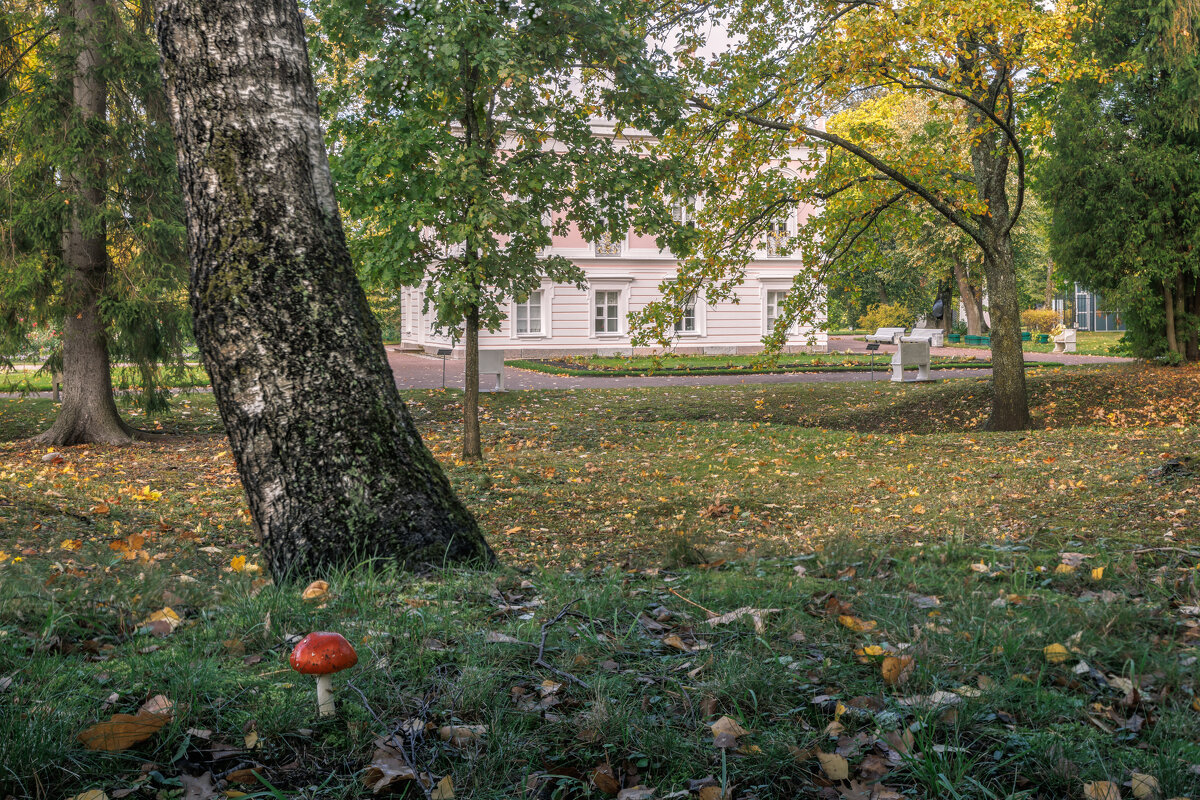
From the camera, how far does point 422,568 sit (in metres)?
3.97

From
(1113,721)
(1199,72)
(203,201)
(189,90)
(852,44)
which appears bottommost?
(1113,721)

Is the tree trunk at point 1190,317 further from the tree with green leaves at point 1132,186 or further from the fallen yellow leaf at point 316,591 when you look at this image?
the fallen yellow leaf at point 316,591

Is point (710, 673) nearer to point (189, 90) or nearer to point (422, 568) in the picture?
point (422, 568)

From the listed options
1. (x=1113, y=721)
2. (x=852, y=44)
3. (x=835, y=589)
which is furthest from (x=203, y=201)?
(x=852, y=44)

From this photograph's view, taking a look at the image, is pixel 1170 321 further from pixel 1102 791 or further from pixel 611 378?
pixel 1102 791

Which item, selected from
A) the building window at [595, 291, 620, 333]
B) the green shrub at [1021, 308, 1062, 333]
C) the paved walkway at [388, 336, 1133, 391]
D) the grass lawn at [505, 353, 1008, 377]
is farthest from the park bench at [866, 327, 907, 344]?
the green shrub at [1021, 308, 1062, 333]

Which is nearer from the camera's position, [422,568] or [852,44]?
[422,568]

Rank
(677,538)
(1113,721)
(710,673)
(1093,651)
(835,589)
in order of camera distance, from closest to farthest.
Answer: (1113,721), (710,673), (1093,651), (835,589), (677,538)

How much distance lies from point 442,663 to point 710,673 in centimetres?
86

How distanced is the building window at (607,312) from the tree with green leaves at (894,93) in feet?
63.5

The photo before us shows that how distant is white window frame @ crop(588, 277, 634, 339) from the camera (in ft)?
107

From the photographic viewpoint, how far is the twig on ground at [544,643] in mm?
2678

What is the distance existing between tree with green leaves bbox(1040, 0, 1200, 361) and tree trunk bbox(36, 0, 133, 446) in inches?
621

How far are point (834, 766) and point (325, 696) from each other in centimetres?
135
